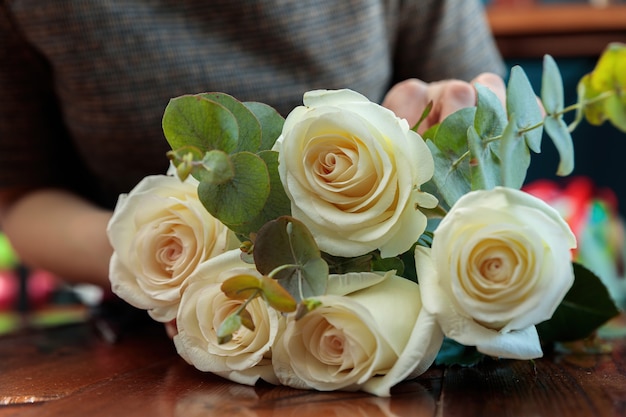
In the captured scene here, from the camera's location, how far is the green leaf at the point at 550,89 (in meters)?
0.40

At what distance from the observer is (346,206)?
0.39 meters

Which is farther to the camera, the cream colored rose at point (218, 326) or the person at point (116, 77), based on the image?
the person at point (116, 77)

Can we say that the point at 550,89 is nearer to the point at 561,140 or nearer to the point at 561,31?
the point at 561,140

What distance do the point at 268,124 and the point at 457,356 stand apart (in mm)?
185

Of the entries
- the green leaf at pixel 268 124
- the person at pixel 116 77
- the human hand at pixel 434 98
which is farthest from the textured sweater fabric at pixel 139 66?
the green leaf at pixel 268 124

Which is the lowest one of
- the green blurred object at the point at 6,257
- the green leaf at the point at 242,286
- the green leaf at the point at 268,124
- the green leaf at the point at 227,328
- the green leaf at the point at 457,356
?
the green blurred object at the point at 6,257

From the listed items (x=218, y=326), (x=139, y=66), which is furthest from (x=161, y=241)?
(x=139, y=66)

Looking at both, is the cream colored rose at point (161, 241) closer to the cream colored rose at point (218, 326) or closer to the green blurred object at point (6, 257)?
the cream colored rose at point (218, 326)

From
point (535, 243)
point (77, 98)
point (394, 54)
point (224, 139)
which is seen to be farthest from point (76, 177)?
point (535, 243)

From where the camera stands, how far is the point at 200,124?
0.40 metres

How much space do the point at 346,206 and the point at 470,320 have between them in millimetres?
86

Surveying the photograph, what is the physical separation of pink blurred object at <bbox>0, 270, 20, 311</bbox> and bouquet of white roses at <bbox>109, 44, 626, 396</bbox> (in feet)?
Result: 5.98

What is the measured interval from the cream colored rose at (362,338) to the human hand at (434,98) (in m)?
0.19

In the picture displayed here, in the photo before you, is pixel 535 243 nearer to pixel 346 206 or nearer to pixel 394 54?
pixel 346 206
